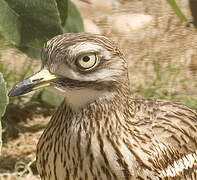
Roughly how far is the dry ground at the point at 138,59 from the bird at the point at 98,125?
3.36 ft

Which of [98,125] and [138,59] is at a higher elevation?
[138,59]

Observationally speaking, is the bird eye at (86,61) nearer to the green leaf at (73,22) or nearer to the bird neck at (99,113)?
the bird neck at (99,113)

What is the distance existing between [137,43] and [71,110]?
6.77ft

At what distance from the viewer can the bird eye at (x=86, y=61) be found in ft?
7.07

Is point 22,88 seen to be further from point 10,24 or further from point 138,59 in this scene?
point 138,59

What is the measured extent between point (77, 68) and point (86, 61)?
0.14 feet

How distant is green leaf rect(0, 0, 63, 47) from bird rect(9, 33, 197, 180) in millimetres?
243

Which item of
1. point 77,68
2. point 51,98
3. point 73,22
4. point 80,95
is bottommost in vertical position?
point 51,98

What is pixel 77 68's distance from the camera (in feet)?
7.07

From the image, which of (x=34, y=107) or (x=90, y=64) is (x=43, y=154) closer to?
(x=90, y=64)

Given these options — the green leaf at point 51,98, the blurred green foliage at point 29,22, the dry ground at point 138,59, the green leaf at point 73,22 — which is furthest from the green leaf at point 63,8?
the dry ground at point 138,59

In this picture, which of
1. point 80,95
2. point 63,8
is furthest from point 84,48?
point 63,8

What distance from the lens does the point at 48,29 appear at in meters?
2.51

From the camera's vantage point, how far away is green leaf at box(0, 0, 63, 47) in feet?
8.09
